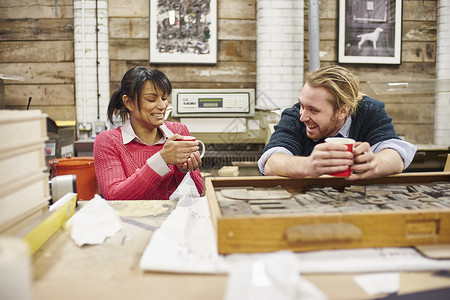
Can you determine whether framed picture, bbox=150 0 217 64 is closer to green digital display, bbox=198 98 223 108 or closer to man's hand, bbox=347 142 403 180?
green digital display, bbox=198 98 223 108

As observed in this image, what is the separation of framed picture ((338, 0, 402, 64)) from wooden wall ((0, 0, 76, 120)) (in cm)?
300

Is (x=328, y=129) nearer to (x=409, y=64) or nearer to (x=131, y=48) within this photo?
(x=131, y=48)

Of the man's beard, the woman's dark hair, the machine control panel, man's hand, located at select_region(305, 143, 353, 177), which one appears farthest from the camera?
the machine control panel

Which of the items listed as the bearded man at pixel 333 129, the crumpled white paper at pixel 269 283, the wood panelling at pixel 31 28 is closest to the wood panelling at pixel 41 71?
the wood panelling at pixel 31 28

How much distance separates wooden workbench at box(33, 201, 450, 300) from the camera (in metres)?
0.66

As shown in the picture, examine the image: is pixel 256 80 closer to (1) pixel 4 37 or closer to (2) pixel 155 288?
(1) pixel 4 37

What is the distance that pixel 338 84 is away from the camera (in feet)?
5.35

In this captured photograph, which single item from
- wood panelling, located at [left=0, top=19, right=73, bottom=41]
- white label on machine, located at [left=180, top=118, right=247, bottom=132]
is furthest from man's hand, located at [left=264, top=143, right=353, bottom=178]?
wood panelling, located at [left=0, top=19, right=73, bottom=41]

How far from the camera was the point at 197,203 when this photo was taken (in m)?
1.23

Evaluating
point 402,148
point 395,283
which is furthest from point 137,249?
point 402,148

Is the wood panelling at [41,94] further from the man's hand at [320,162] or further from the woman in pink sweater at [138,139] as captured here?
the man's hand at [320,162]

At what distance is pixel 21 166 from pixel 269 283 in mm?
603

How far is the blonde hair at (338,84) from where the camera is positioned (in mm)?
1600

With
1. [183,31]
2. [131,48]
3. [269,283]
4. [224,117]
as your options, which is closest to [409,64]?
[224,117]
